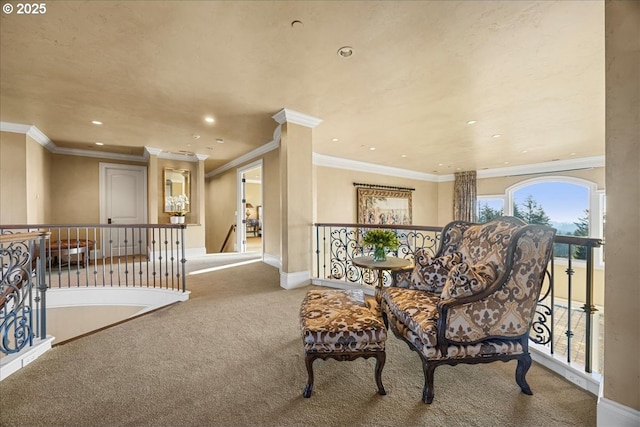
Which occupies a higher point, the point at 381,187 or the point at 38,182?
the point at 381,187

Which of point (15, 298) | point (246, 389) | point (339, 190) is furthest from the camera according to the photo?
point (339, 190)

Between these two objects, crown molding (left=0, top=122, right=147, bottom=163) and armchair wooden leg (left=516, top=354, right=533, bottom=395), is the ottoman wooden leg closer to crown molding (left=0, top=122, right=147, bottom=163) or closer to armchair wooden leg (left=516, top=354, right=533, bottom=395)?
armchair wooden leg (left=516, top=354, right=533, bottom=395)

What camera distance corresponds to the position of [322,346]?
1599 millimetres

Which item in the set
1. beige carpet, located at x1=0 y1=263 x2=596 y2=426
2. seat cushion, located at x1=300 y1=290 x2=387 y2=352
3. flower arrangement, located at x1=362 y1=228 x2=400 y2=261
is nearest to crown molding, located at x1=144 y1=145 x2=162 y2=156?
beige carpet, located at x1=0 y1=263 x2=596 y2=426

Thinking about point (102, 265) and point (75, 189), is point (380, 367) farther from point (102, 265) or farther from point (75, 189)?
point (75, 189)

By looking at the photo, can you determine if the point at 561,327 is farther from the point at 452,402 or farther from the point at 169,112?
the point at 169,112

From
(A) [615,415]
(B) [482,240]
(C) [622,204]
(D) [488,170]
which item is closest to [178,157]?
(B) [482,240]

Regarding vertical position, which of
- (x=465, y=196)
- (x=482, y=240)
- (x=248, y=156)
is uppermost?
(x=248, y=156)

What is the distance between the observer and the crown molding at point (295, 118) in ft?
12.0

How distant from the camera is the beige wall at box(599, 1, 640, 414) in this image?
1268 millimetres

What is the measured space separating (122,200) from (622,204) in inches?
322

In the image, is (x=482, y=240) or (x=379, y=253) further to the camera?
(x=379, y=253)

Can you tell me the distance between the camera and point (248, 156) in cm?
630

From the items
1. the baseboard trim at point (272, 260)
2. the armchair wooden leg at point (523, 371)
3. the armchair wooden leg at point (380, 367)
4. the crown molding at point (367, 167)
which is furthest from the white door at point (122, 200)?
the armchair wooden leg at point (523, 371)
